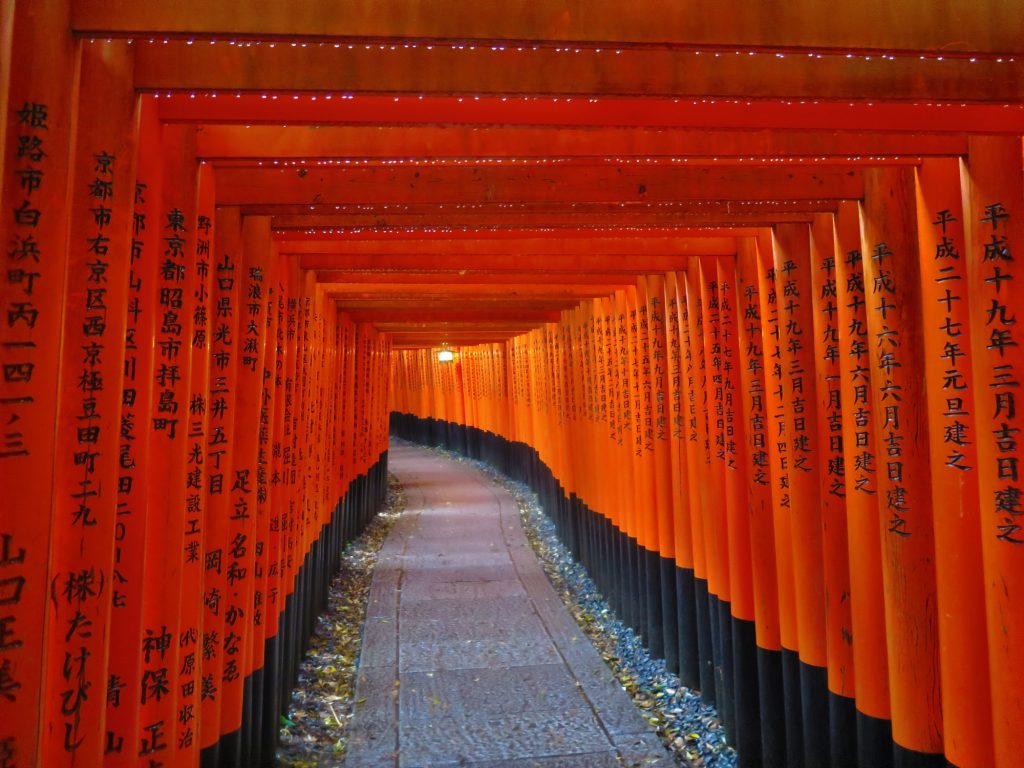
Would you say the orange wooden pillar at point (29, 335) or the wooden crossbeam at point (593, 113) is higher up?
the wooden crossbeam at point (593, 113)

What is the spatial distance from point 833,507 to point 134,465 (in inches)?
139

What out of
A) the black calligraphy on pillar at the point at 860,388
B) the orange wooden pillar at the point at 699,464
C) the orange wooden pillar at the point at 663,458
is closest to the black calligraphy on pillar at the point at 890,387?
the black calligraphy on pillar at the point at 860,388

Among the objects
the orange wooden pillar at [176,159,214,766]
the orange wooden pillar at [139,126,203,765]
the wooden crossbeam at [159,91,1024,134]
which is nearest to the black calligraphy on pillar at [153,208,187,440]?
the orange wooden pillar at [139,126,203,765]

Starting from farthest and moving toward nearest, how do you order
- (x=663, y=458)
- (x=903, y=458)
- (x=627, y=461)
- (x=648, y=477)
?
(x=627, y=461)
(x=648, y=477)
(x=663, y=458)
(x=903, y=458)

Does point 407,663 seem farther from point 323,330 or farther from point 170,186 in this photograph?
point 170,186

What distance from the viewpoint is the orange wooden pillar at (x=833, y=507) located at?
3891 mm

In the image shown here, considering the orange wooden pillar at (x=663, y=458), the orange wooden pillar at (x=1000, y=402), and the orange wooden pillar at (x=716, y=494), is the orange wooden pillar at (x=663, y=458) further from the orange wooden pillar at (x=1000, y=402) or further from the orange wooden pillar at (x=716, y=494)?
the orange wooden pillar at (x=1000, y=402)

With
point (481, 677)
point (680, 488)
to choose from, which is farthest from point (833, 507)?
point (481, 677)

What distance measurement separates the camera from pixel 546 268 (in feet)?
20.5

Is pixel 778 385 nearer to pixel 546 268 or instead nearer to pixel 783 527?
pixel 783 527

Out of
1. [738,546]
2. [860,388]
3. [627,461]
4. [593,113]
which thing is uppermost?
[593,113]

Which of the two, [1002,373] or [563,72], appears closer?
[563,72]

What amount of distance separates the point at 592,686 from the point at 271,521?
3.23 meters

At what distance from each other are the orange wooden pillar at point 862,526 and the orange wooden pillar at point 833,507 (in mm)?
144
